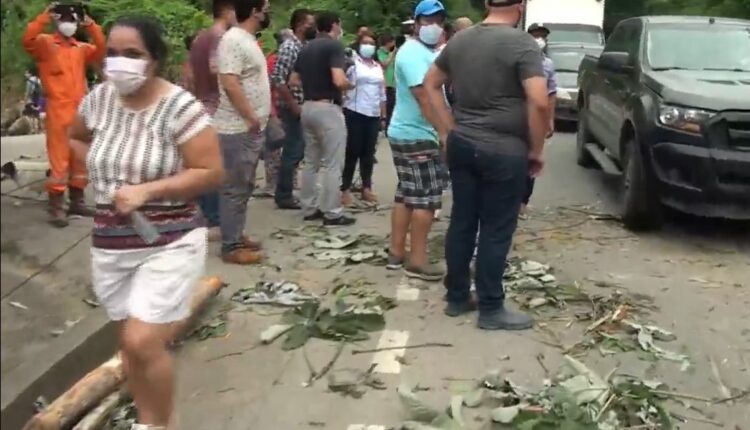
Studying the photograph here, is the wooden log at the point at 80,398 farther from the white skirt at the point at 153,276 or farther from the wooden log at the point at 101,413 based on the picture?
the white skirt at the point at 153,276

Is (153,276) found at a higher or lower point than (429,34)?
lower

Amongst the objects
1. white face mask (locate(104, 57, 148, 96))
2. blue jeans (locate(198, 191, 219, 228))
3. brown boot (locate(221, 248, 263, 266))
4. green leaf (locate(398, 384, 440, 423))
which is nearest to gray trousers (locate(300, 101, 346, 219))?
blue jeans (locate(198, 191, 219, 228))

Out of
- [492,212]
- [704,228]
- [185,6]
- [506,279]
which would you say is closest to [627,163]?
[704,228]

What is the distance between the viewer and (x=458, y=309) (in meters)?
6.29

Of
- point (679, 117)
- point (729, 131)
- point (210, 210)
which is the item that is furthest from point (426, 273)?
point (729, 131)

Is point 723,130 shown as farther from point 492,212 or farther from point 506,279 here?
point 492,212

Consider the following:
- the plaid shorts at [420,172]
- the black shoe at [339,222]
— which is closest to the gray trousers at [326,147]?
the black shoe at [339,222]

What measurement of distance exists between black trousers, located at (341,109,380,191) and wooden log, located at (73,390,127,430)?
5.25 m

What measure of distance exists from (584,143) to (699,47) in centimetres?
279

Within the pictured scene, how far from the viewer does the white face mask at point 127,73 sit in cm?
380

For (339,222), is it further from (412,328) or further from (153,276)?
(153,276)

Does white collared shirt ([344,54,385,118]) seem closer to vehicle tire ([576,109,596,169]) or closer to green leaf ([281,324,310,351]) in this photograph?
vehicle tire ([576,109,596,169])

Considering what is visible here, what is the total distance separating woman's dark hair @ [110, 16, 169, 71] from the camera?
389cm

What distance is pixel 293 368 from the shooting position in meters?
5.32
